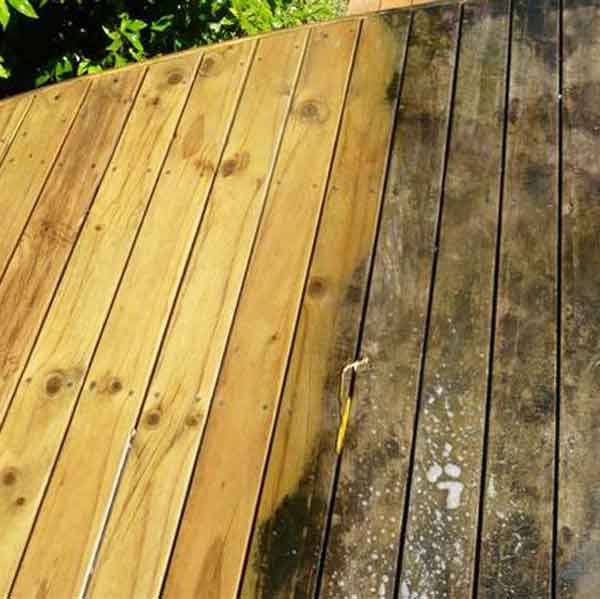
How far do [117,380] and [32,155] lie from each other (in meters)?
1.01

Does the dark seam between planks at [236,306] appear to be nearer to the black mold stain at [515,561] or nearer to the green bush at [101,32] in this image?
the black mold stain at [515,561]

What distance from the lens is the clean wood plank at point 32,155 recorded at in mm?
3018

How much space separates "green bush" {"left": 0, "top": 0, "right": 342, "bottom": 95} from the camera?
12.8ft

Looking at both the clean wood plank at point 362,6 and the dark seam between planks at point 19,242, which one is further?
the clean wood plank at point 362,6

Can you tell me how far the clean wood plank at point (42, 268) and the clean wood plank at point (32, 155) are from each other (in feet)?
0.11

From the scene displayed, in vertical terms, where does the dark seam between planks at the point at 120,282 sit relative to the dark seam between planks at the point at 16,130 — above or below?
below

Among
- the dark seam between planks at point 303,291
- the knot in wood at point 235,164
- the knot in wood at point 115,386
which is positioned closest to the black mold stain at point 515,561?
the dark seam between planks at point 303,291

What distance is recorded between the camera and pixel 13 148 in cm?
325

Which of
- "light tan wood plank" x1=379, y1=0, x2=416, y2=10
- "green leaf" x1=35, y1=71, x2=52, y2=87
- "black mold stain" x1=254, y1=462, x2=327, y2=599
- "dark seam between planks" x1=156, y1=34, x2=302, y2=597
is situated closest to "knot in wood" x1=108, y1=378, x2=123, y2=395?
"dark seam between planks" x1=156, y1=34, x2=302, y2=597

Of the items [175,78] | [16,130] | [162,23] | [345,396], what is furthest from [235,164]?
[162,23]

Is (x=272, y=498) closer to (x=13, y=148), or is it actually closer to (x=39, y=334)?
(x=39, y=334)

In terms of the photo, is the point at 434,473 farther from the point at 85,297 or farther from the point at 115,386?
the point at 85,297

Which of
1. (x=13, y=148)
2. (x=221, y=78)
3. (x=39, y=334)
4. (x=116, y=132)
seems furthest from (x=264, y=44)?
(x=39, y=334)

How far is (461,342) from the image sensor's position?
2459 mm
